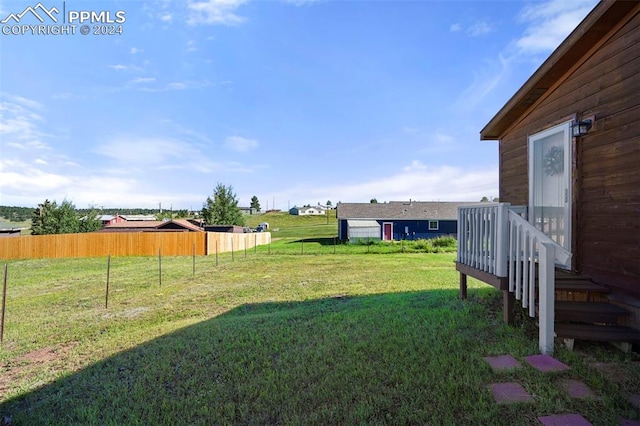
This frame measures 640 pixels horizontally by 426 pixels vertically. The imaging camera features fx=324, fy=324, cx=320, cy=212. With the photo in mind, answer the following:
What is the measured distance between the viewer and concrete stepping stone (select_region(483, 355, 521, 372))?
9.04 feet

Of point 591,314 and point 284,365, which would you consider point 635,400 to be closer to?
point 591,314

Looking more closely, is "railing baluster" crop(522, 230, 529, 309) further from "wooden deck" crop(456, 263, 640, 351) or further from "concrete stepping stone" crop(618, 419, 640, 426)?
"concrete stepping stone" crop(618, 419, 640, 426)

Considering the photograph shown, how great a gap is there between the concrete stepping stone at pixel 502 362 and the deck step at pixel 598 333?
612mm

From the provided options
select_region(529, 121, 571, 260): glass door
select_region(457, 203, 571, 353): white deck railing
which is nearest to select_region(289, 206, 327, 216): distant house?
select_region(529, 121, 571, 260): glass door

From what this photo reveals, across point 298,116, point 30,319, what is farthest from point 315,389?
point 298,116

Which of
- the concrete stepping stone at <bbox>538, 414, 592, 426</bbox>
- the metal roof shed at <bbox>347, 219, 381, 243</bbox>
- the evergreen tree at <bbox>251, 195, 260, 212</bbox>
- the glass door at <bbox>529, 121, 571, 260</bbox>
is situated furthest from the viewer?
the evergreen tree at <bbox>251, 195, 260, 212</bbox>

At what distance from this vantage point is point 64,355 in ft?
13.3

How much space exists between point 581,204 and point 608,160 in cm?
64

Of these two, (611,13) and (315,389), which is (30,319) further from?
(611,13)

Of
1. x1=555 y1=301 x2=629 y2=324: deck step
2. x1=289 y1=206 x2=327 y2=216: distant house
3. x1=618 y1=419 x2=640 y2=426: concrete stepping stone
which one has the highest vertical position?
x1=289 y1=206 x2=327 y2=216: distant house

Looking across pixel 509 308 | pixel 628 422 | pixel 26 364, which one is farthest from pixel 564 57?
pixel 26 364

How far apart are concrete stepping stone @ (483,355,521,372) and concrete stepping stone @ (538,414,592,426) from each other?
68 cm

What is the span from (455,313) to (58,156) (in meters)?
26.2

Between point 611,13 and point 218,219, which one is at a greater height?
point 611,13
